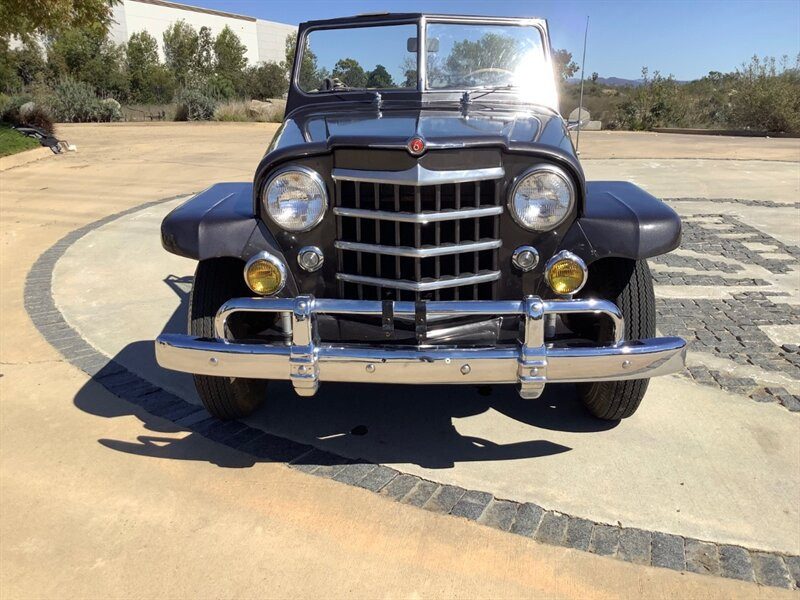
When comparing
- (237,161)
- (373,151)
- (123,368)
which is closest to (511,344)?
(373,151)

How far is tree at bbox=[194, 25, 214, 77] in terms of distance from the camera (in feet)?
148

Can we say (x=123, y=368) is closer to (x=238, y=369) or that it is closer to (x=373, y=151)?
(x=238, y=369)

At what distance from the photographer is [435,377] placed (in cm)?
230

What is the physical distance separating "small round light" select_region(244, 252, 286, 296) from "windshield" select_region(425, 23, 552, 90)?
1522 mm

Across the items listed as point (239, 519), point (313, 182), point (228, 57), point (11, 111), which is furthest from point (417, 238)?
point (228, 57)

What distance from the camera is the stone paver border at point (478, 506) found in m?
2.14

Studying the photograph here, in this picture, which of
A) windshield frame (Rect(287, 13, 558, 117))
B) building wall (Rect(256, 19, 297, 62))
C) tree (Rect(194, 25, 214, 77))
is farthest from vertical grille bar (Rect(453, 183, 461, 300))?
building wall (Rect(256, 19, 297, 62))

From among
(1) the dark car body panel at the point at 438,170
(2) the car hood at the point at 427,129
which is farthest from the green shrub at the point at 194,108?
(1) the dark car body panel at the point at 438,170

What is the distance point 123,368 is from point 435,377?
220 centimetres

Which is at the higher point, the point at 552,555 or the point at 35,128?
the point at 35,128

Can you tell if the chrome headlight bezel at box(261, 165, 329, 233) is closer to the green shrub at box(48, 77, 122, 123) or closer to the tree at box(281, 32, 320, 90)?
the tree at box(281, 32, 320, 90)

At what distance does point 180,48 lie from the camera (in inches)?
1795

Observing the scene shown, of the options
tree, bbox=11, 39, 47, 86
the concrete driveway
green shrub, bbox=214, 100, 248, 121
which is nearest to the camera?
the concrete driveway

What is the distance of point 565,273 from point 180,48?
4951 centimetres
